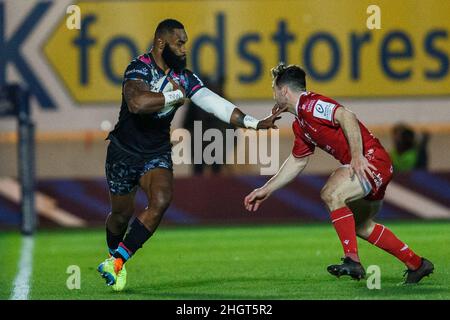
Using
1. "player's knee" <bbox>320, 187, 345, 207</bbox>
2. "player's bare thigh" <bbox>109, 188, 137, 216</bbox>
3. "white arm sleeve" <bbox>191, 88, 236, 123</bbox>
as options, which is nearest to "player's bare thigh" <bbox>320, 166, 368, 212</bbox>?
"player's knee" <bbox>320, 187, 345, 207</bbox>

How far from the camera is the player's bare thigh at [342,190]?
9359 mm

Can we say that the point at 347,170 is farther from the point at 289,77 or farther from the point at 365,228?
the point at 289,77

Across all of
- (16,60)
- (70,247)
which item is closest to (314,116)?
(70,247)

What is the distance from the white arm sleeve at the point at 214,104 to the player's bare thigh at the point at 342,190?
1.12 metres

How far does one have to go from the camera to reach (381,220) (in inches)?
687

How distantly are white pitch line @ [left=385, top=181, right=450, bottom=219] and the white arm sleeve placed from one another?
8.00 metres

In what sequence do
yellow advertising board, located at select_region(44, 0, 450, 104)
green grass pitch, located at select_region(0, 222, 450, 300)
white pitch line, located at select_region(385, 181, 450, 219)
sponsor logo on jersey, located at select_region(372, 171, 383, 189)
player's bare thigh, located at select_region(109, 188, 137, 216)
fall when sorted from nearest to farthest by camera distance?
green grass pitch, located at select_region(0, 222, 450, 300), sponsor logo on jersey, located at select_region(372, 171, 383, 189), player's bare thigh, located at select_region(109, 188, 137, 216), white pitch line, located at select_region(385, 181, 450, 219), yellow advertising board, located at select_region(44, 0, 450, 104)

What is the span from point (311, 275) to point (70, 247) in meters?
4.69

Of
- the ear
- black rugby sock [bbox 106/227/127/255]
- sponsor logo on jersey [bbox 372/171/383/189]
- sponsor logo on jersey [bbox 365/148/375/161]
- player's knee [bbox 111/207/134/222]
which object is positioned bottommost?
black rugby sock [bbox 106/227/127/255]

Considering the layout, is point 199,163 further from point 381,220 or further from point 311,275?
point 311,275

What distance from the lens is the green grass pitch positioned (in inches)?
362

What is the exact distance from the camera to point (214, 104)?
32.9ft

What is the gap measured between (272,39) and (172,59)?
9.43 meters

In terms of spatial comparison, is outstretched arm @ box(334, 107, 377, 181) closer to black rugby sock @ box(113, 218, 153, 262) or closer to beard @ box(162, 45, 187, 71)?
beard @ box(162, 45, 187, 71)
